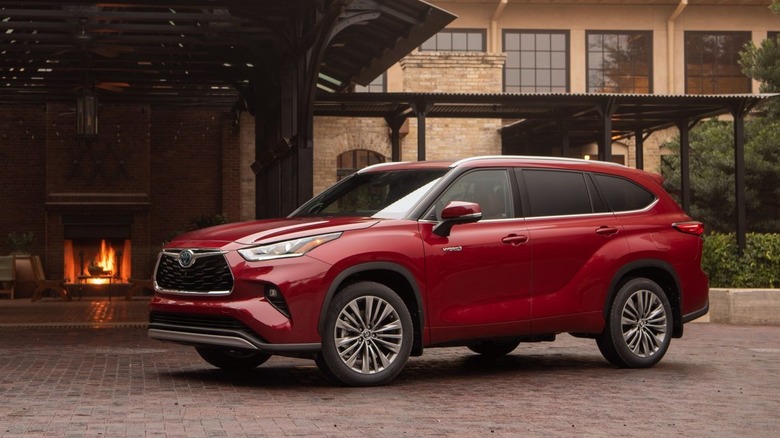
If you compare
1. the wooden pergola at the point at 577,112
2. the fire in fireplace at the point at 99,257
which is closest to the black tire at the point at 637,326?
the wooden pergola at the point at 577,112

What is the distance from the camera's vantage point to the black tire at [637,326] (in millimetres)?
10711

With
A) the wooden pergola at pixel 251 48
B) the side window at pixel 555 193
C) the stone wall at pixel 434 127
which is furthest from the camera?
the stone wall at pixel 434 127

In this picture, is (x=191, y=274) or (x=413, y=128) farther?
(x=413, y=128)

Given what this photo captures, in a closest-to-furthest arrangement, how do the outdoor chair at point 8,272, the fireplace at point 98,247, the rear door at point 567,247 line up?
the rear door at point 567,247 → the outdoor chair at point 8,272 → the fireplace at point 98,247

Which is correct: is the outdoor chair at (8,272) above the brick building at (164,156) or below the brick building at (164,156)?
below

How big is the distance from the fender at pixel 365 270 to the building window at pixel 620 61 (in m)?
25.3

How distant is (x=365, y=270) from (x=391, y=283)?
0.39 meters

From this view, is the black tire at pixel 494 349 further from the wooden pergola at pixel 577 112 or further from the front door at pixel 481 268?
the wooden pergola at pixel 577 112

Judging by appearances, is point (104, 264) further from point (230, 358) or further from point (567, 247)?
point (567, 247)

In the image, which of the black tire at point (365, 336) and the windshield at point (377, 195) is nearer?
the black tire at point (365, 336)

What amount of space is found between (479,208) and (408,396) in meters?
1.64

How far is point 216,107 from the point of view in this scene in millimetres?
27500

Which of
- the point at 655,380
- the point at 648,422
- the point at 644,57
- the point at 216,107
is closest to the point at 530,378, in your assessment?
the point at 655,380

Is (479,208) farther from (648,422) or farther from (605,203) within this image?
(648,422)
